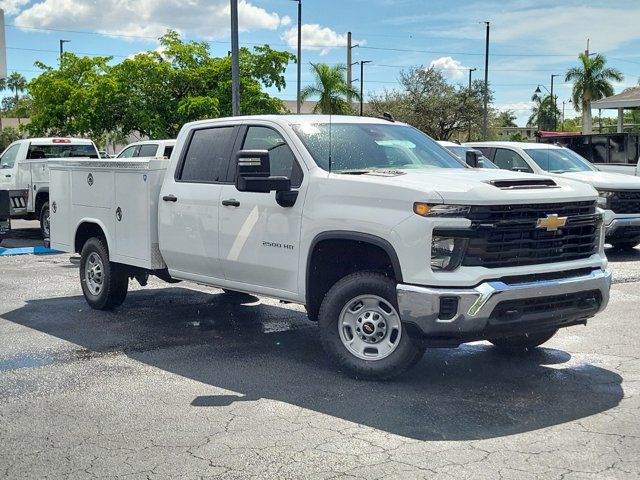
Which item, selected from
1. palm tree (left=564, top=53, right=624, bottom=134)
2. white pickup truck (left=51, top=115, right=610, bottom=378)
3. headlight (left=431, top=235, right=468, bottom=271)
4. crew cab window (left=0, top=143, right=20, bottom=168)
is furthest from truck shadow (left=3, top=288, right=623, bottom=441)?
palm tree (left=564, top=53, right=624, bottom=134)

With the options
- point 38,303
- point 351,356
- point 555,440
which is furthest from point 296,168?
point 38,303

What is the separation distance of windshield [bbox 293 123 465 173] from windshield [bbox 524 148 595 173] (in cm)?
744

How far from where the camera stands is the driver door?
645 cm

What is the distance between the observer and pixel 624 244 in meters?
14.1

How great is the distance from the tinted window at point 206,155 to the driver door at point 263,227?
0.63 ft

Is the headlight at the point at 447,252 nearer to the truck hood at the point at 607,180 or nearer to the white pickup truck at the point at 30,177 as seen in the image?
the truck hood at the point at 607,180

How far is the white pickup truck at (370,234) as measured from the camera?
5.45 metres

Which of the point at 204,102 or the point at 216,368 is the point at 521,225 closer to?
the point at 216,368

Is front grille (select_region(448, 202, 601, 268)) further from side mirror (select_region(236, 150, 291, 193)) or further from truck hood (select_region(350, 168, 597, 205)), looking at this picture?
side mirror (select_region(236, 150, 291, 193))

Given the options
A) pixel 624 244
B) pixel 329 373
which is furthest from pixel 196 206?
pixel 624 244

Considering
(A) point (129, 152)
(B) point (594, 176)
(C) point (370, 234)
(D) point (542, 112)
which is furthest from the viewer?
(D) point (542, 112)

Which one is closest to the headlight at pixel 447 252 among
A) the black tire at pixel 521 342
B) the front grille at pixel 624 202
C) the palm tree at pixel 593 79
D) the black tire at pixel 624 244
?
the black tire at pixel 521 342

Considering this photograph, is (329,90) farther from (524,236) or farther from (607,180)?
(524,236)

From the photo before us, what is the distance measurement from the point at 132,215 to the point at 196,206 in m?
1.08
